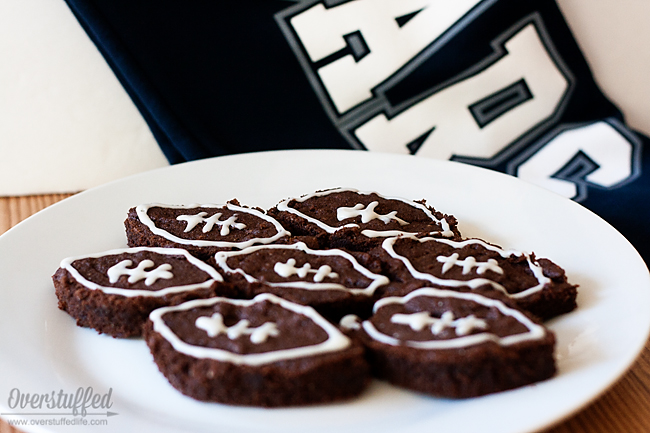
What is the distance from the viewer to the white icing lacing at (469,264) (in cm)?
138

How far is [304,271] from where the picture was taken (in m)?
1.39

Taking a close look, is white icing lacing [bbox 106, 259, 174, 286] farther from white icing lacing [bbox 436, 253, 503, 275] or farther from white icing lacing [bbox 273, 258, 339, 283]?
white icing lacing [bbox 436, 253, 503, 275]

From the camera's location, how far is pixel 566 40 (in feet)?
8.09

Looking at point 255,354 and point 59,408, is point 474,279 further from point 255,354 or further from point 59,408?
point 59,408

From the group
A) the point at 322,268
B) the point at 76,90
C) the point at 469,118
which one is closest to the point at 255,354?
the point at 322,268

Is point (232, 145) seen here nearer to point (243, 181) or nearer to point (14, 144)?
point (243, 181)

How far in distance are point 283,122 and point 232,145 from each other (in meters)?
0.20

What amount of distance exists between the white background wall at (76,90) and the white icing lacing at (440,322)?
145 centimetres

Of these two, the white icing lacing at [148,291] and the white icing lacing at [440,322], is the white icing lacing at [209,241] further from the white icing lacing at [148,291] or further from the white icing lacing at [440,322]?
the white icing lacing at [440,322]

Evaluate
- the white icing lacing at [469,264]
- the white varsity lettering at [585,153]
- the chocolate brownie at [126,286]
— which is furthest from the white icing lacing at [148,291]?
the white varsity lettering at [585,153]

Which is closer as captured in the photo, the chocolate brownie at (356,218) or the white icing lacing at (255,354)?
the white icing lacing at (255,354)

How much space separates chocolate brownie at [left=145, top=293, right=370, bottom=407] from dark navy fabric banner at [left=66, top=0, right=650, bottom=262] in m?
1.13

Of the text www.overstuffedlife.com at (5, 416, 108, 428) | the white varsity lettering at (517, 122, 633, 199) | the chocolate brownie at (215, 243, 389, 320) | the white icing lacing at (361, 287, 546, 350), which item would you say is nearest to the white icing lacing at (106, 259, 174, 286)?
the chocolate brownie at (215, 243, 389, 320)

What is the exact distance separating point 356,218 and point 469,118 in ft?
3.21
